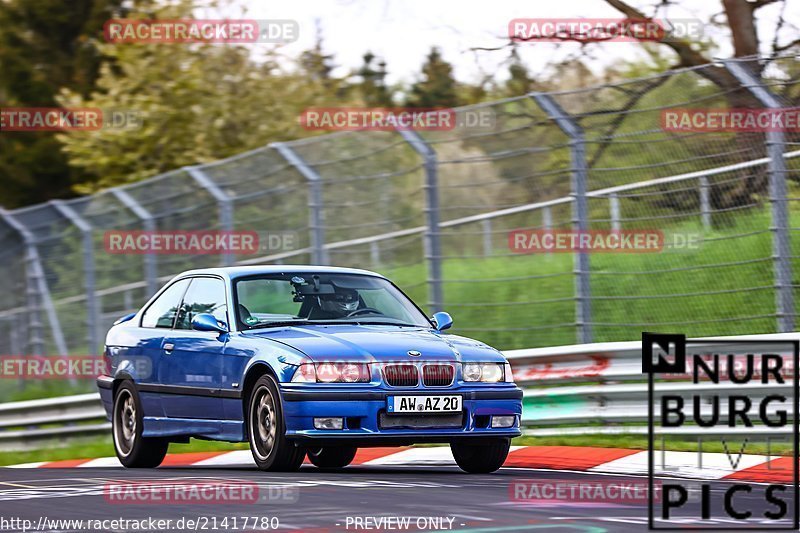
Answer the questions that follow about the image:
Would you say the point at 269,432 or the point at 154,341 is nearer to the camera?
the point at 269,432

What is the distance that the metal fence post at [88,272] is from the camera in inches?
701

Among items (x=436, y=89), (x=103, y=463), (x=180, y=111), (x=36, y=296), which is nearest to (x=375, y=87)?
(x=436, y=89)

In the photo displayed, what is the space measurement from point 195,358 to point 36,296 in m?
8.76

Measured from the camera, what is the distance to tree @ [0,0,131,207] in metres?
36.8

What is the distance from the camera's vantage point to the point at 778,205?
443 inches

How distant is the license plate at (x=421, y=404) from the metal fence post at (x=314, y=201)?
587 centimetres

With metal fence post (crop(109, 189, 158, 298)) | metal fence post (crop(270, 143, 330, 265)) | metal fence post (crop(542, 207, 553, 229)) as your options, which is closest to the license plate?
metal fence post (crop(542, 207, 553, 229))

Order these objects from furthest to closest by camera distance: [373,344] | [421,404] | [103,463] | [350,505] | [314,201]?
[314,201] → [103,463] → [373,344] → [421,404] → [350,505]

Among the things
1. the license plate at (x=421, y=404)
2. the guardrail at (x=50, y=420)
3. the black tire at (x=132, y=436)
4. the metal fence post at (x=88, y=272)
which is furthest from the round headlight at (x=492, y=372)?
the metal fence post at (x=88, y=272)

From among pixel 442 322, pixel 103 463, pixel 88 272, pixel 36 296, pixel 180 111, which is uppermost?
pixel 180 111

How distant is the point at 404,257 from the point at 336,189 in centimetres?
105

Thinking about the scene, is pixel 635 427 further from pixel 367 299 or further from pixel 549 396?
pixel 367 299

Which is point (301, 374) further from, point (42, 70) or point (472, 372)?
point (42, 70)

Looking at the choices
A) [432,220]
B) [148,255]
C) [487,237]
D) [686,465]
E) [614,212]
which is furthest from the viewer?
[148,255]
